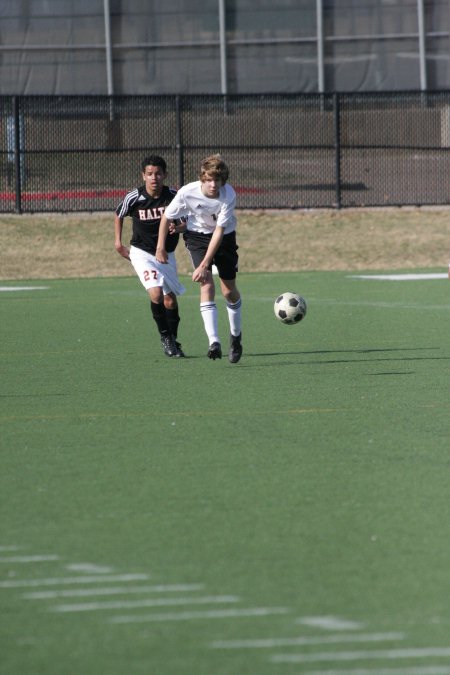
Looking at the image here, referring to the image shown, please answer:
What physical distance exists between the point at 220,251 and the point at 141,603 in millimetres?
8022

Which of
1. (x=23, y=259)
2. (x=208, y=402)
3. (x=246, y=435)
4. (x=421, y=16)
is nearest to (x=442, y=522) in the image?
(x=246, y=435)

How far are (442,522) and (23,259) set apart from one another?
68.7ft

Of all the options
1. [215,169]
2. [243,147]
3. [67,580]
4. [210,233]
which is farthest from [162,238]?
[243,147]

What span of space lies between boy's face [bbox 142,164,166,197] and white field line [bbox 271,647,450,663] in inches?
370

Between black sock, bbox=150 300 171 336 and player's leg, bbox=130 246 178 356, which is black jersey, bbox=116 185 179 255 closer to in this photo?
player's leg, bbox=130 246 178 356

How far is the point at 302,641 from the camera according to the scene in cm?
478

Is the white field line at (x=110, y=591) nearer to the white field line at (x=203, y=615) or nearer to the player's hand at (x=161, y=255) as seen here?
the white field line at (x=203, y=615)

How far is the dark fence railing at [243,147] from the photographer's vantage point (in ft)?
98.9

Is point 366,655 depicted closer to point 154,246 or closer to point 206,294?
point 206,294

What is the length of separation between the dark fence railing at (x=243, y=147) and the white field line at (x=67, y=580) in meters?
24.4

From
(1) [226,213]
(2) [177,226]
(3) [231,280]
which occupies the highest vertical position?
(1) [226,213]

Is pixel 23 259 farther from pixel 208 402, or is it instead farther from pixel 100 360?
pixel 208 402

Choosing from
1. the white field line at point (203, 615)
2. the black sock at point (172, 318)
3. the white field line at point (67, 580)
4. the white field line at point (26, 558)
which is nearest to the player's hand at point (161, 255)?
the black sock at point (172, 318)

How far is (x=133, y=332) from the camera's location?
16234mm
